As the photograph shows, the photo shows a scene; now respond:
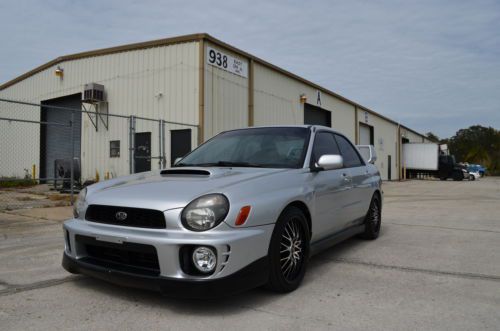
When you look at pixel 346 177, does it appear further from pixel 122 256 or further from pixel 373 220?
pixel 122 256

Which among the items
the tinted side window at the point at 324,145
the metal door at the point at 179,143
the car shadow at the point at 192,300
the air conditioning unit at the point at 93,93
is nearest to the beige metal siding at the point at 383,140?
the metal door at the point at 179,143

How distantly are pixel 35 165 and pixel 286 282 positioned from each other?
18.2 m

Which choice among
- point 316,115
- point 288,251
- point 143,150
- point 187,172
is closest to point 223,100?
point 143,150

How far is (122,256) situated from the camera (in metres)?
3.09

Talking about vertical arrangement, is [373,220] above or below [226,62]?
below

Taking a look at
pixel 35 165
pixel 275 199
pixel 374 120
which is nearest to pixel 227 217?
pixel 275 199

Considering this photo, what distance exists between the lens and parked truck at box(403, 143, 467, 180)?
36688 millimetres

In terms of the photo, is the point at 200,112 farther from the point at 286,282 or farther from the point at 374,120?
the point at 374,120

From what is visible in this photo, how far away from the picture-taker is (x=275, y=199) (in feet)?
10.8

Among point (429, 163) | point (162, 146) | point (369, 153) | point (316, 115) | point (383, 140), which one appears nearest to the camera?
point (369, 153)

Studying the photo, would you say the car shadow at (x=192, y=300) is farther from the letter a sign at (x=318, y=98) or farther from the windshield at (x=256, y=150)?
the letter a sign at (x=318, y=98)

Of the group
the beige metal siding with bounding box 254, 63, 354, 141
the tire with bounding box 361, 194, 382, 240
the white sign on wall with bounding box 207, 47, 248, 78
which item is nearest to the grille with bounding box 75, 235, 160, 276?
the tire with bounding box 361, 194, 382, 240

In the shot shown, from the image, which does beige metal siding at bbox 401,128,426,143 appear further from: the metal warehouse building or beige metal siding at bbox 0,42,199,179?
beige metal siding at bbox 0,42,199,179

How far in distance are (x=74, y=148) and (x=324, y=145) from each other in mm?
13821
